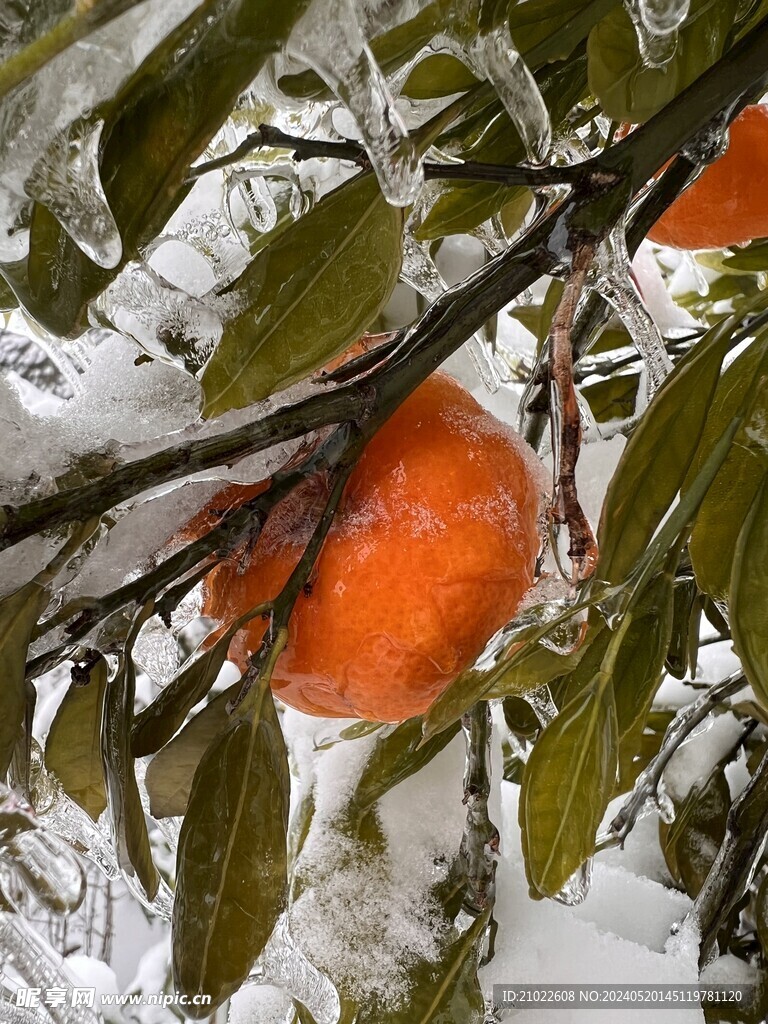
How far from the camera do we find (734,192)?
506 millimetres

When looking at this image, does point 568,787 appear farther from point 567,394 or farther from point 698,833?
point 698,833

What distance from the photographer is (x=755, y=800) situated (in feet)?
2.01

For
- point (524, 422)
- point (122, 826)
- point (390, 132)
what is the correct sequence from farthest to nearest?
1. point (524, 422)
2. point (122, 826)
3. point (390, 132)

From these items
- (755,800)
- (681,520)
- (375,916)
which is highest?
(681,520)

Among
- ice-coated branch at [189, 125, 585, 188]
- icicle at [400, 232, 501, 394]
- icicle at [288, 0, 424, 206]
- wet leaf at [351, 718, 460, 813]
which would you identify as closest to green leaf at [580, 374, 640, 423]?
icicle at [400, 232, 501, 394]

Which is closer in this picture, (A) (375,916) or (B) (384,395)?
(B) (384,395)

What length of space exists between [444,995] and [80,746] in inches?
12.2

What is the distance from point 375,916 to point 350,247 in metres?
0.47

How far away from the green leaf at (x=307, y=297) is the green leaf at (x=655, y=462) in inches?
5.1

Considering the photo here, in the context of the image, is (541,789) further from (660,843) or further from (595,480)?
(660,843)

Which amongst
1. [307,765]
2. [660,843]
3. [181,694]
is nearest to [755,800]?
[660,843]

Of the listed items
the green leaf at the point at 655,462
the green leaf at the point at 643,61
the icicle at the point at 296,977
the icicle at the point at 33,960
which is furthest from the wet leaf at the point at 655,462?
the icicle at the point at 33,960

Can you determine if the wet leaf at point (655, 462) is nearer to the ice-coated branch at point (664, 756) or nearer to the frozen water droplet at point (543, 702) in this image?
the frozen water droplet at point (543, 702)

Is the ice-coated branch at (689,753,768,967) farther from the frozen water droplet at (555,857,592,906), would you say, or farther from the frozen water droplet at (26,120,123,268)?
the frozen water droplet at (26,120,123,268)
